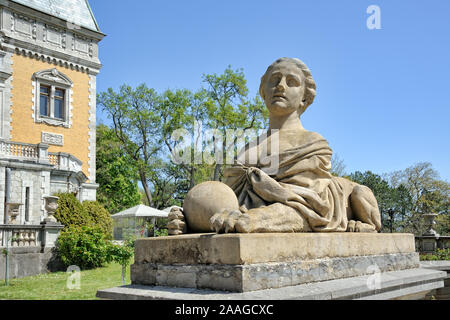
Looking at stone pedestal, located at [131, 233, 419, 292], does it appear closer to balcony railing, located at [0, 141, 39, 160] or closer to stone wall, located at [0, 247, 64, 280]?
stone wall, located at [0, 247, 64, 280]

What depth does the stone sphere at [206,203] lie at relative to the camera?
15.1 ft

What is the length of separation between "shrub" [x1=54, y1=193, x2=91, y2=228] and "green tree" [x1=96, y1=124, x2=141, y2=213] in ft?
41.4

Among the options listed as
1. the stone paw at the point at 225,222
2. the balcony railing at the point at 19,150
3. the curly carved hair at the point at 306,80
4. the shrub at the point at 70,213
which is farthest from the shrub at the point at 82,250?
the stone paw at the point at 225,222

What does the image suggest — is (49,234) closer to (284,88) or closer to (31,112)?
(31,112)

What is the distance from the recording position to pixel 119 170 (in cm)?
3578

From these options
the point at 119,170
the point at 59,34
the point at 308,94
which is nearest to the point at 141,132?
the point at 119,170

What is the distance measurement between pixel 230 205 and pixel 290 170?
1051mm

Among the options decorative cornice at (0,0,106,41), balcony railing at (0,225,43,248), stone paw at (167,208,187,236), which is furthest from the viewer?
decorative cornice at (0,0,106,41)

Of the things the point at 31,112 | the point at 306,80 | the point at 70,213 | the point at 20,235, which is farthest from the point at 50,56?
the point at 306,80

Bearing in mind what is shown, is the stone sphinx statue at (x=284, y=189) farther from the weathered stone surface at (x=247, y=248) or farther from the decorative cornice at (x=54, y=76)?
the decorative cornice at (x=54, y=76)

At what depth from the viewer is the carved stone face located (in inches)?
225

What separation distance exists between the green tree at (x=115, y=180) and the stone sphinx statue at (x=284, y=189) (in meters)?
30.9

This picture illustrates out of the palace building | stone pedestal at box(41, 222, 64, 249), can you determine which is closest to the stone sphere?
stone pedestal at box(41, 222, 64, 249)
